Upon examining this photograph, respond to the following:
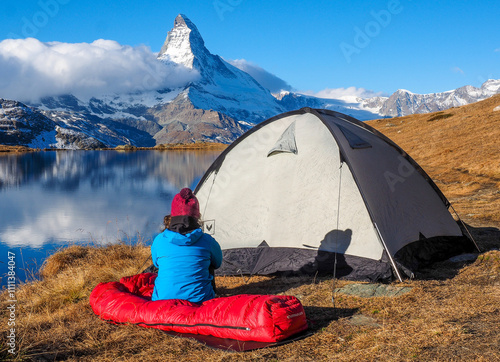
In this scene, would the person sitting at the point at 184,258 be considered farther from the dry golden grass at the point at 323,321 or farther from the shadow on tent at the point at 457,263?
the shadow on tent at the point at 457,263

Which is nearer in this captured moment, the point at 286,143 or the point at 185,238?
the point at 185,238

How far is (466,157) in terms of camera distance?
2375 centimetres

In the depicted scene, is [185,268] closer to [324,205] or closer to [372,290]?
[372,290]

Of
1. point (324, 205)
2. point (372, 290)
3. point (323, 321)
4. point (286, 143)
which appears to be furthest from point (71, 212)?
point (323, 321)

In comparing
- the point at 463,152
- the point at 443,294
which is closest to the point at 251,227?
the point at 443,294

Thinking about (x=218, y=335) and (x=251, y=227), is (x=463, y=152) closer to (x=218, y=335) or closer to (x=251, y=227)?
(x=251, y=227)

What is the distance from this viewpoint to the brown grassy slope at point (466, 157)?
14375 mm

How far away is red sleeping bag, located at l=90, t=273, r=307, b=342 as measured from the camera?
15.2 feet

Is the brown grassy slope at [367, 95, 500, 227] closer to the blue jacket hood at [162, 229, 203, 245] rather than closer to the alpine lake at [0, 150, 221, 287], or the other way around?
the blue jacket hood at [162, 229, 203, 245]

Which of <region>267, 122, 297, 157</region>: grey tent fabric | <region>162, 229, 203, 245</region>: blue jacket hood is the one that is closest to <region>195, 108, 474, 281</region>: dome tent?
<region>267, 122, 297, 157</region>: grey tent fabric

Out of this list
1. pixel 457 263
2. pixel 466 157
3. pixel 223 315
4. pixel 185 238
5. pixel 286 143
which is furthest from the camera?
pixel 466 157

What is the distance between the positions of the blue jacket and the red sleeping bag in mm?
175

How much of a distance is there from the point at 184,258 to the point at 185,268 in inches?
5.4

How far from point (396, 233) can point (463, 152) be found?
20362mm
